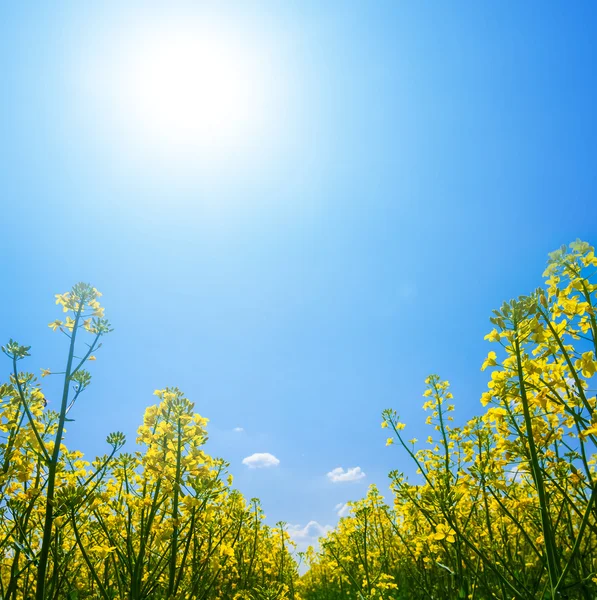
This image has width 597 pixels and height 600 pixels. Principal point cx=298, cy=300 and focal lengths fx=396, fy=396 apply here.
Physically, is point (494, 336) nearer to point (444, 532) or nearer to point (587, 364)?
point (587, 364)

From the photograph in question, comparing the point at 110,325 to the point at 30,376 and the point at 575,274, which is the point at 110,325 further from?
the point at 575,274

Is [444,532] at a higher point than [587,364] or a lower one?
lower

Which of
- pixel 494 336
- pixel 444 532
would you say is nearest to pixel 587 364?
pixel 494 336

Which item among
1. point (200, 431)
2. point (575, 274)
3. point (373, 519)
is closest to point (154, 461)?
point (200, 431)

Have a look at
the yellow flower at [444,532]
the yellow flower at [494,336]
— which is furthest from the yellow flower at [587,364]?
the yellow flower at [444,532]

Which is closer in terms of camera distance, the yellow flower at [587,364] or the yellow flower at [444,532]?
the yellow flower at [587,364]

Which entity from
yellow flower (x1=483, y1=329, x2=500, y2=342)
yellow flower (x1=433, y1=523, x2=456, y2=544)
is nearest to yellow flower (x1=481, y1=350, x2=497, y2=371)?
yellow flower (x1=483, y1=329, x2=500, y2=342)

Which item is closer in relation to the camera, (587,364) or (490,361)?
(587,364)

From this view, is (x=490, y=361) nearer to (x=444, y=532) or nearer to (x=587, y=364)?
(x=587, y=364)

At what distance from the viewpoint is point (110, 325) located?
301 cm

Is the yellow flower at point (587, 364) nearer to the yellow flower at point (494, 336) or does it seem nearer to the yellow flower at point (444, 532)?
the yellow flower at point (494, 336)

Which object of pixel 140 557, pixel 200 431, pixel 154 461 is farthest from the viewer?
pixel 200 431

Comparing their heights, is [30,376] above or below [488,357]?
above

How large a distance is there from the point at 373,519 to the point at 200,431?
25.1ft
